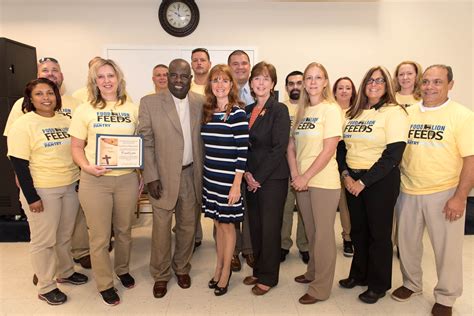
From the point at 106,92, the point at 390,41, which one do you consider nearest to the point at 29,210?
the point at 106,92

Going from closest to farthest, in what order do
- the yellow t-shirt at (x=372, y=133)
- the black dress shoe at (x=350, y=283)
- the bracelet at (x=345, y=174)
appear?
the yellow t-shirt at (x=372, y=133) → the bracelet at (x=345, y=174) → the black dress shoe at (x=350, y=283)

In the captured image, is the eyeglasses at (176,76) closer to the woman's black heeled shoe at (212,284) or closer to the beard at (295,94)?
the beard at (295,94)

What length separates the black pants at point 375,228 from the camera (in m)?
2.33

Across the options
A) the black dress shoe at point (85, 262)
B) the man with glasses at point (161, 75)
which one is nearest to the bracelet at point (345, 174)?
the man with glasses at point (161, 75)

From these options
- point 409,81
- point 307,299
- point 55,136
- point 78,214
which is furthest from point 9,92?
point 409,81

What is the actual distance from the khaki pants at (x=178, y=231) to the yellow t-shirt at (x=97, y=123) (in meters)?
0.47

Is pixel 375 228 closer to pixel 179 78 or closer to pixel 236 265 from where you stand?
pixel 236 265

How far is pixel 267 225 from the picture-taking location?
246cm

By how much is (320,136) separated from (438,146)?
77 cm

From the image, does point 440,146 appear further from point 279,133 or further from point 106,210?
point 106,210

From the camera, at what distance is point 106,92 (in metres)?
2.37

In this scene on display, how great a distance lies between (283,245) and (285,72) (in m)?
2.83

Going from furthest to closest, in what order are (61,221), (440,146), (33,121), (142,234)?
(142,234)
(61,221)
(33,121)
(440,146)

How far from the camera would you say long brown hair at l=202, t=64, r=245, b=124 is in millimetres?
2367
